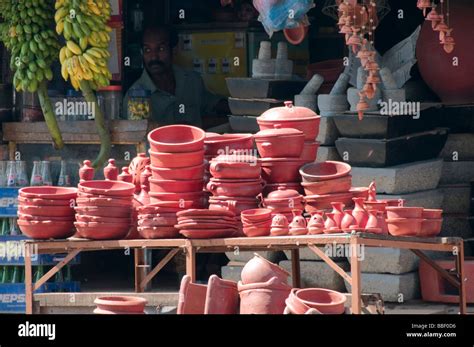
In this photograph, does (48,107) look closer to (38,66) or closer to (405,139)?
(38,66)

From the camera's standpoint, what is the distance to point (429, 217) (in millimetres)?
13469

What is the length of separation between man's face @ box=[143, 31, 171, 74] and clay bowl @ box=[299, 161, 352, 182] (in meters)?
3.61

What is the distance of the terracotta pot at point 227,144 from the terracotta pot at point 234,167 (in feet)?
0.72

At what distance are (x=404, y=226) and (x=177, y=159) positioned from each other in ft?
5.46

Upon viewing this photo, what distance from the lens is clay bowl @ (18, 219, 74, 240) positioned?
13609mm

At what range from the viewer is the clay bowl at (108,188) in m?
13.5

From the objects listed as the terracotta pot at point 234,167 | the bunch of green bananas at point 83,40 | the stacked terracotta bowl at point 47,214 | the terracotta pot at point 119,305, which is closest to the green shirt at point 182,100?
the bunch of green bananas at point 83,40

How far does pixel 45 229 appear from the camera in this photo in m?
13.6

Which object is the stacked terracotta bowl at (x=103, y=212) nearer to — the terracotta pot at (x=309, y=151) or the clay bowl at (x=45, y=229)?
the clay bowl at (x=45, y=229)

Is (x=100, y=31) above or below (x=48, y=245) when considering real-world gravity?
above

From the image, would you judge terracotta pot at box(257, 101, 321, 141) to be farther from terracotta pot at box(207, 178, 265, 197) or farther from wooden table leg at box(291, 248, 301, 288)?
wooden table leg at box(291, 248, 301, 288)

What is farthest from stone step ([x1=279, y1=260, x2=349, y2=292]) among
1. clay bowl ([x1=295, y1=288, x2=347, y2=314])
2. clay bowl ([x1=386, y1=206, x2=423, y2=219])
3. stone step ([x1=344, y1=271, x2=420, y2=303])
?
clay bowl ([x1=295, y1=288, x2=347, y2=314])
